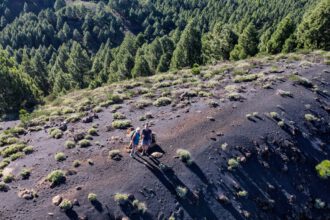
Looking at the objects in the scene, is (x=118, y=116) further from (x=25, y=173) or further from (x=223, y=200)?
(x=223, y=200)

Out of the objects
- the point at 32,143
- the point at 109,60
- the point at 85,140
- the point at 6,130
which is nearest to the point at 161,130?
the point at 85,140

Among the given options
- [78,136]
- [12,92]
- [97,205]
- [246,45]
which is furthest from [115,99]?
[246,45]

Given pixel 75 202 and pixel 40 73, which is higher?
pixel 75 202

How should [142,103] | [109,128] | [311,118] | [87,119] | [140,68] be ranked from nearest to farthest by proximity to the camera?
[109,128], [311,118], [87,119], [142,103], [140,68]

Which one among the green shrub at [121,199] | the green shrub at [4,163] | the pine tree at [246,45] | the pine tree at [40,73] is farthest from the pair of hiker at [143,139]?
the pine tree at [40,73]

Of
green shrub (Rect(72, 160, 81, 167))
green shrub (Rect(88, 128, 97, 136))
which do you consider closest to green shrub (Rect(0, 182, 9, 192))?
green shrub (Rect(72, 160, 81, 167))

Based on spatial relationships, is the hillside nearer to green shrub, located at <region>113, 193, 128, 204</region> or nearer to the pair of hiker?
green shrub, located at <region>113, 193, 128, 204</region>

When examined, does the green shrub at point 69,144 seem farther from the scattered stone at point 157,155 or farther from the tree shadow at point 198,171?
the tree shadow at point 198,171

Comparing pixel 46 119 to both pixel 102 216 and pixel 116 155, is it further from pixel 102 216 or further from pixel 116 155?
pixel 102 216
